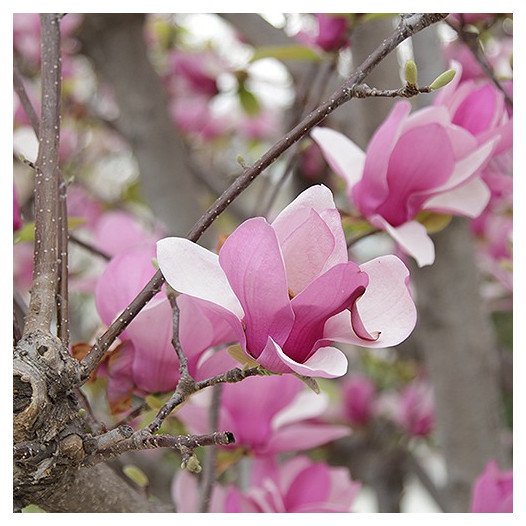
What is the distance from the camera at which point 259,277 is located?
33cm

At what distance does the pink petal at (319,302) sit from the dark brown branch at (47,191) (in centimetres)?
12

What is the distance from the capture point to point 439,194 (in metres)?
0.49

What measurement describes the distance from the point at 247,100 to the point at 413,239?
391 millimetres

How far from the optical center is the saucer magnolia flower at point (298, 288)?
1.06 ft

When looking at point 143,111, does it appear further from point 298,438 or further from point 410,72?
point 410,72

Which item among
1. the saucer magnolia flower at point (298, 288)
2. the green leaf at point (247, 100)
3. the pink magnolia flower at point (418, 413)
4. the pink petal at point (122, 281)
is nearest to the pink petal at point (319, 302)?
the saucer magnolia flower at point (298, 288)

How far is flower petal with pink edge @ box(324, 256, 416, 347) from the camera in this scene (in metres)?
0.34

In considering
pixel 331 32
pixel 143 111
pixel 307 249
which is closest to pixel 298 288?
pixel 307 249

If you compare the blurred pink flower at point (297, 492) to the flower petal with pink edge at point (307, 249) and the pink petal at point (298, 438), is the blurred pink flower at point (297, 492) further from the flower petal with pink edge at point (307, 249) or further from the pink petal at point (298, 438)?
the flower petal with pink edge at point (307, 249)

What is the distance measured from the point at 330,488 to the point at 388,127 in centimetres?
25

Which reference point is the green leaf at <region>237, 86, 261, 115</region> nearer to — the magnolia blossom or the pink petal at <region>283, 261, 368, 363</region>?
the magnolia blossom

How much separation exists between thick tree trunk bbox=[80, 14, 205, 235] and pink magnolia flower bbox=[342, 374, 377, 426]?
457 millimetres

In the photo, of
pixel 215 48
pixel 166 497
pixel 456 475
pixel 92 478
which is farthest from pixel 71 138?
pixel 92 478

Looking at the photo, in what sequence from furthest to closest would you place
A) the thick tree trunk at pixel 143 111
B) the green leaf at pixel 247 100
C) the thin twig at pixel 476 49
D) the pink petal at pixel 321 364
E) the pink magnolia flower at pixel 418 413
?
the pink magnolia flower at pixel 418 413, the thick tree trunk at pixel 143 111, the green leaf at pixel 247 100, the thin twig at pixel 476 49, the pink petal at pixel 321 364
